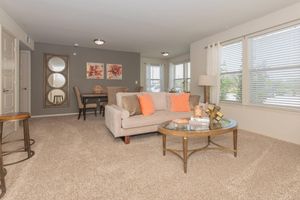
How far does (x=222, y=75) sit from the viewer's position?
467 cm

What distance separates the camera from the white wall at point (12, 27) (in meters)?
3.28

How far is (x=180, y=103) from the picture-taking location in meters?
3.81

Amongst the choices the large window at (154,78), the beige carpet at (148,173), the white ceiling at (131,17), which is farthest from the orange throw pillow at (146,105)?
the large window at (154,78)

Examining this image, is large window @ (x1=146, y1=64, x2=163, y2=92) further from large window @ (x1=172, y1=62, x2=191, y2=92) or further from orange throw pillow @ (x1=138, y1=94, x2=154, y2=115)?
orange throw pillow @ (x1=138, y1=94, x2=154, y2=115)

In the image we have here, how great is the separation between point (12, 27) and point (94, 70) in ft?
9.75

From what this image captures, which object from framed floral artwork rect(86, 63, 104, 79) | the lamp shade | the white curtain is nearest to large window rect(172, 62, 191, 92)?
the white curtain

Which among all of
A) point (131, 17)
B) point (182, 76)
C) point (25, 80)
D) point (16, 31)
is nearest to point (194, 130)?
point (131, 17)

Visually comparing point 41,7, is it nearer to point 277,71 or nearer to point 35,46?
point 35,46

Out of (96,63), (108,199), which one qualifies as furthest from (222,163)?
(96,63)

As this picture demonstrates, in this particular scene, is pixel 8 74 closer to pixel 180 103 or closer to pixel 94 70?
pixel 94 70

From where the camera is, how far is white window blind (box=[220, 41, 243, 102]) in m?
4.18

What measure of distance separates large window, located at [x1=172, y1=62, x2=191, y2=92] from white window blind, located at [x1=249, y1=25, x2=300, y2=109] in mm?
3726

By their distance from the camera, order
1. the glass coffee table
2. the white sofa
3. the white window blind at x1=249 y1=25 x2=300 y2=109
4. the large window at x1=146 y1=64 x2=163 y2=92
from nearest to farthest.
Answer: the glass coffee table
the white sofa
the white window blind at x1=249 y1=25 x2=300 y2=109
the large window at x1=146 y1=64 x2=163 y2=92

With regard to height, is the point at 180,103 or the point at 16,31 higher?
the point at 16,31
